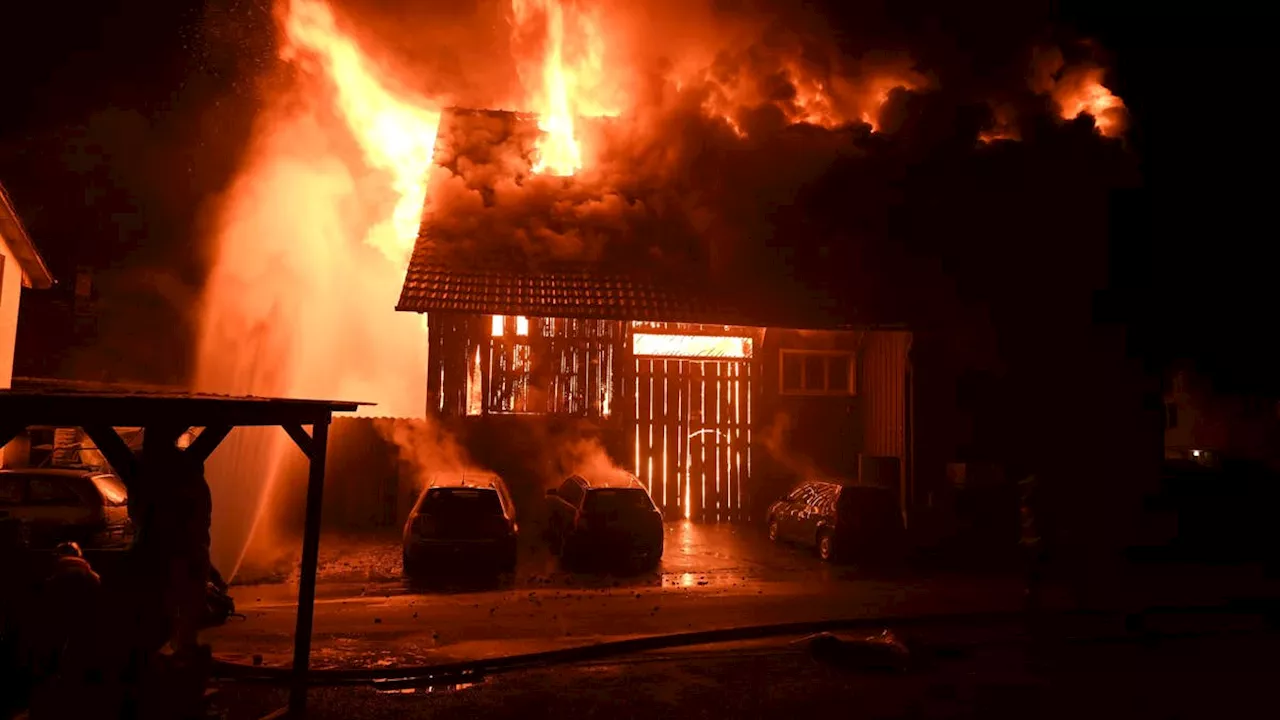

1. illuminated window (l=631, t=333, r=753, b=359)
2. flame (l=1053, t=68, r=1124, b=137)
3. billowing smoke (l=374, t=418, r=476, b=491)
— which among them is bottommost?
billowing smoke (l=374, t=418, r=476, b=491)

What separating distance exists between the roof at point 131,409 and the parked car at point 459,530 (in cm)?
645

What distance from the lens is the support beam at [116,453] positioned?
569 centimetres

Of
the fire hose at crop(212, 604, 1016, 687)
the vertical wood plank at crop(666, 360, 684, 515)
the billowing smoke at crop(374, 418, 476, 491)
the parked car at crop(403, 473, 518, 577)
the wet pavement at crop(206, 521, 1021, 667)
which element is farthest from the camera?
the vertical wood plank at crop(666, 360, 684, 515)

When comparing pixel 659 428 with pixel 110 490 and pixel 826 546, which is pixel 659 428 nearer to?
pixel 826 546

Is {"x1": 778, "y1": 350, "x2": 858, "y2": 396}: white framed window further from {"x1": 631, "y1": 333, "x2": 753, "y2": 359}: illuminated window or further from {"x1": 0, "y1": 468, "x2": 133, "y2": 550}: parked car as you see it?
{"x1": 0, "y1": 468, "x2": 133, "y2": 550}: parked car

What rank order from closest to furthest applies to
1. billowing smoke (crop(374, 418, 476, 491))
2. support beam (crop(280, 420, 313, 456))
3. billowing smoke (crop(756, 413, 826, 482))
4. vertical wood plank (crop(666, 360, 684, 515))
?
1. support beam (crop(280, 420, 313, 456))
2. billowing smoke (crop(374, 418, 476, 491))
3. vertical wood plank (crop(666, 360, 684, 515))
4. billowing smoke (crop(756, 413, 826, 482))

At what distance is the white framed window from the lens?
762 inches

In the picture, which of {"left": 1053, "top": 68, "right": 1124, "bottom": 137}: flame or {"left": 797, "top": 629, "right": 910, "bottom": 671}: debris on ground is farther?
{"left": 1053, "top": 68, "right": 1124, "bottom": 137}: flame

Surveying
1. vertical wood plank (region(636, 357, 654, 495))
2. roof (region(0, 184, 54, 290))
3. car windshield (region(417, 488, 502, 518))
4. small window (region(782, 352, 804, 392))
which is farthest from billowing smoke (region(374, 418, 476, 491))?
small window (region(782, 352, 804, 392))

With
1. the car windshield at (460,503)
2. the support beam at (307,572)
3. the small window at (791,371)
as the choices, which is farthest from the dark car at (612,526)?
the support beam at (307,572)

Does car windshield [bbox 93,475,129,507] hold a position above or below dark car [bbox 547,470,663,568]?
above

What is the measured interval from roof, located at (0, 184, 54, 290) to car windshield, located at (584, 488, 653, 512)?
10.5 metres

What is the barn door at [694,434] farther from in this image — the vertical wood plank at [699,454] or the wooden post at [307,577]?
the wooden post at [307,577]

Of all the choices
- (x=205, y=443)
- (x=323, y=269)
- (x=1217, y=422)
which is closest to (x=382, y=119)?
(x=323, y=269)
